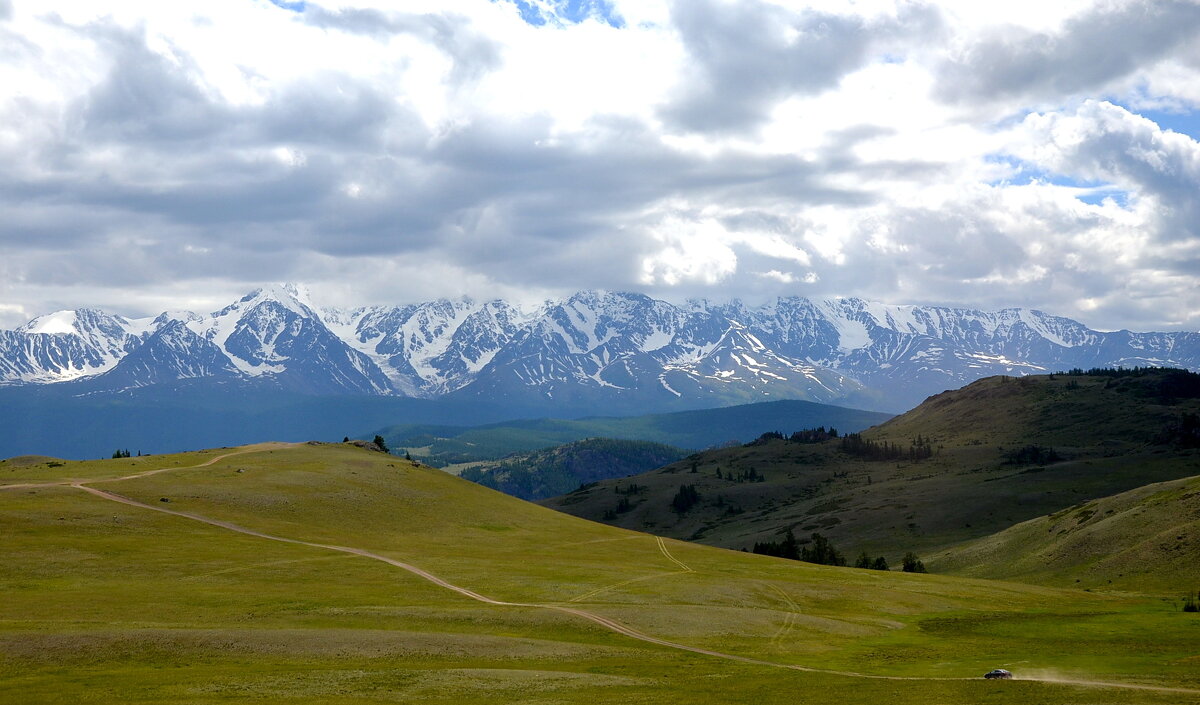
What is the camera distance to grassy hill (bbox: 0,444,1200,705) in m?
54.8

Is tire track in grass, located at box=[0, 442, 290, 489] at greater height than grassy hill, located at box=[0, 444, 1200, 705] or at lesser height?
greater

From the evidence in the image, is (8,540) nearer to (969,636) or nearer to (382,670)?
(382,670)

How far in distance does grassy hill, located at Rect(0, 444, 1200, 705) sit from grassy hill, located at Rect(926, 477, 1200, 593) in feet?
60.2

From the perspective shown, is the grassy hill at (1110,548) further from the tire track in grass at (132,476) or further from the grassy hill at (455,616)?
the tire track in grass at (132,476)

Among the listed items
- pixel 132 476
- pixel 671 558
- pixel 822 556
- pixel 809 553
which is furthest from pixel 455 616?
pixel 809 553

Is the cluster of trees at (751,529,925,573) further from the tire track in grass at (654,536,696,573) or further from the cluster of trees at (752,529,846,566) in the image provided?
the tire track in grass at (654,536,696,573)

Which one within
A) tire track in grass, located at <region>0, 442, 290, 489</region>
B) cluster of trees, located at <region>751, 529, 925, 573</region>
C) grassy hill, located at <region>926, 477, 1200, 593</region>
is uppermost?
tire track in grass, located at <region>0, 442, 290, 489</region>

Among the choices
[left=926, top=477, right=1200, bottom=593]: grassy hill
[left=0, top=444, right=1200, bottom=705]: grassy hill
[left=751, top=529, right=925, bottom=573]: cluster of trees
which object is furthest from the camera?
[left=751, top=529, right=925, bottom=573]: cluster of trees

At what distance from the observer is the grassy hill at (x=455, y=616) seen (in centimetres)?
5481

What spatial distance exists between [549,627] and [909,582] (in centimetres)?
5618

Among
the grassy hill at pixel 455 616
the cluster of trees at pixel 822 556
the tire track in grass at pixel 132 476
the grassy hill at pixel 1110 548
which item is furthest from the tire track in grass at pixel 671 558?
the tire track in grass at pixel 132 476

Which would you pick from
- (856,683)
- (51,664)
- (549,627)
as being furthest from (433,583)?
(856,683)

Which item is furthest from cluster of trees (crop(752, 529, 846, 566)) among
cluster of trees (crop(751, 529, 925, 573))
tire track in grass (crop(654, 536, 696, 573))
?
tire track in grass (crop(654, 536, 696, 573))

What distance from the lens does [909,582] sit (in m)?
114
